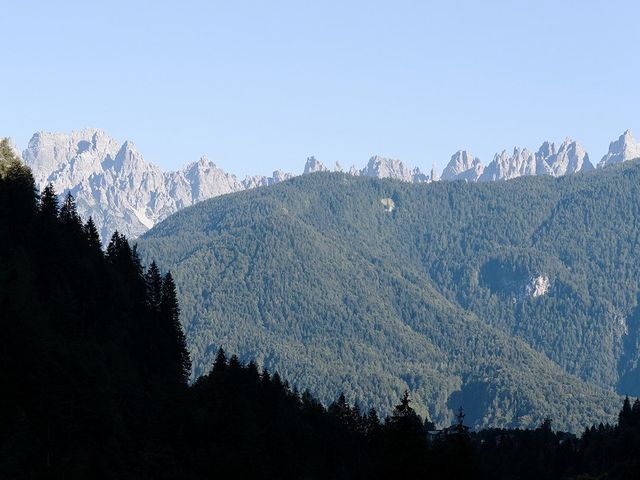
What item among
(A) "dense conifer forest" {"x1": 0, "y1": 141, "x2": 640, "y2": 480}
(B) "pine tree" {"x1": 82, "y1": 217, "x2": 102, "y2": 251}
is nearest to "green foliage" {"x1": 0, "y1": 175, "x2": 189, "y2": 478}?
(A) "dense conifer forest" {"x1": 0, "y1": 141, "x2": 640, "y2": 480}

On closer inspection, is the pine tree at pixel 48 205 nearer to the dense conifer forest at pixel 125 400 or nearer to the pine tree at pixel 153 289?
the dense conifer forest at pixel 125 400

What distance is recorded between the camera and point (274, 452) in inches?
4562

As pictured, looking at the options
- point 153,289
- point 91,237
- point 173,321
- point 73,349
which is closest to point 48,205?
point 91,237

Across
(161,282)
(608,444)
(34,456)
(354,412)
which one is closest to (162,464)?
(34,456)

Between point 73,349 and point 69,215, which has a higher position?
point 69,215

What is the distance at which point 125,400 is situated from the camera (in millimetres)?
97625

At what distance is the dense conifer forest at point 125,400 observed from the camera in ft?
258

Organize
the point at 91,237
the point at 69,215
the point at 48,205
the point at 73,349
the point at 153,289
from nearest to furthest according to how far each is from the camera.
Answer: the point at 73,349
the point at 48,205
the point at 69,215
the point at 91,237
the point at 153,289

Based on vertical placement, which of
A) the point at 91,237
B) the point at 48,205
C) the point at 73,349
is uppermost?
the point at 48,205

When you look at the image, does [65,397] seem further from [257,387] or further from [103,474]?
[257,387]

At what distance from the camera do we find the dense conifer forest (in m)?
78.5

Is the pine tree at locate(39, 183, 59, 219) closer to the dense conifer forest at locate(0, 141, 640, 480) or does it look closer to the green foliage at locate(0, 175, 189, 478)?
the green foliage at locate(0, 175, 189, 478)

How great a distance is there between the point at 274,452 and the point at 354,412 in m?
46.3

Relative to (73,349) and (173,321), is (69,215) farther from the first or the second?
(73,349)
